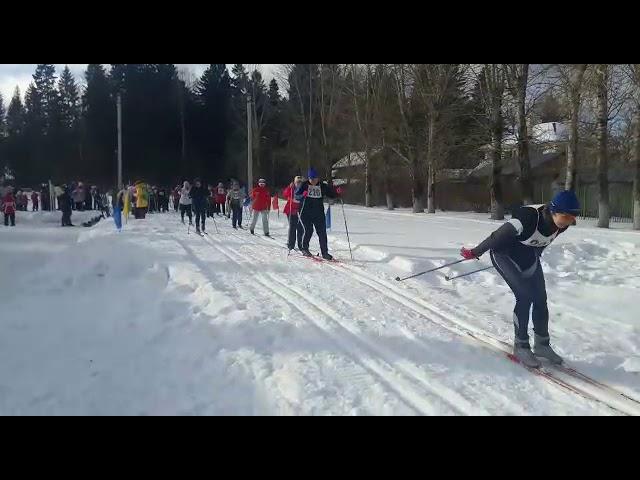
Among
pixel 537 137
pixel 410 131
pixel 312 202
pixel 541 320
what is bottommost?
pixel 541 320

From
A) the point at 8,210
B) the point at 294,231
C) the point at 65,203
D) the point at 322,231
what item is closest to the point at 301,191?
the point at 322,231

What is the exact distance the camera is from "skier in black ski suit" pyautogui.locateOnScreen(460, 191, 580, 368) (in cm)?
518

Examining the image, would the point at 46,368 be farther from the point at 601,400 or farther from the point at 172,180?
the point at 172,180

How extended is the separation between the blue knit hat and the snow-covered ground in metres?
1.47

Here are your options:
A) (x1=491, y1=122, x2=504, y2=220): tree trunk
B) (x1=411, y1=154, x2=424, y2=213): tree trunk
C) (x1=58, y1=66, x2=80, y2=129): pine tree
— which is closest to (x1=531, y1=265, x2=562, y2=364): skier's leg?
(x1=491, y1=122, x2=504, y2=220): tree trunk

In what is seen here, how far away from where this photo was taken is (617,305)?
307 inches

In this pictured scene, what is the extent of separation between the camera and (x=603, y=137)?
2177 cm

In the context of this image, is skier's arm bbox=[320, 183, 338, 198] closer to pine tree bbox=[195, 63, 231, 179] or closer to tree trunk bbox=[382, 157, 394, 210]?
tree trunk bbox=[382, 157, 394, 210]

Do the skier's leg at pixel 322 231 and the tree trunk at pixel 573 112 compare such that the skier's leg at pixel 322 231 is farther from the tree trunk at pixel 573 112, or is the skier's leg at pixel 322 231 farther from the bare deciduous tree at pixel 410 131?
the bare deciduous tree at pixel 410 131

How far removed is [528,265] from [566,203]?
2.25 ft

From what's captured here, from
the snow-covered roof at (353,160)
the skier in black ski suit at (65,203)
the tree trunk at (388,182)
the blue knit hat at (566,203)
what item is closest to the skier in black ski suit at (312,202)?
the blue knit hat at (566,203)

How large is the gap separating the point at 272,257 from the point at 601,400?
786cm

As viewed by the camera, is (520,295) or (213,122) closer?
(520,295)

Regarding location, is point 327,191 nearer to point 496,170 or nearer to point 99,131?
point 496,170
